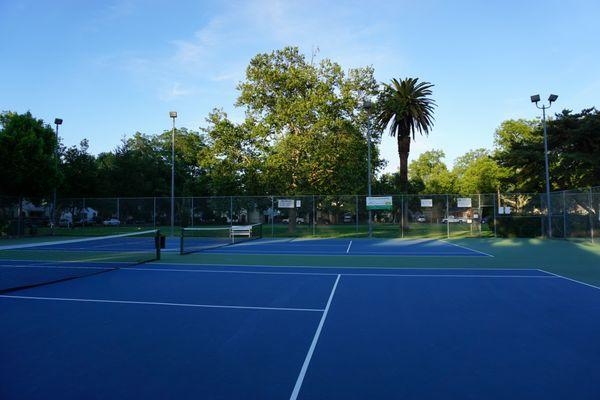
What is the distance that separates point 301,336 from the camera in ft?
18.8

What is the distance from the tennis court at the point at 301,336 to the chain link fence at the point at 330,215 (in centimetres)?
1758

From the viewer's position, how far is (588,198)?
21438mm

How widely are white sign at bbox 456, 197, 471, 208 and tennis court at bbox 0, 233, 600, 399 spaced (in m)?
17.5

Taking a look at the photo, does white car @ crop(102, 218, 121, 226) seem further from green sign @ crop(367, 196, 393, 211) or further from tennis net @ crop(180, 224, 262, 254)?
green sign @ crop(367, 196, 393, 211)

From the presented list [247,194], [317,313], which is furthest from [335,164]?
[317,313]

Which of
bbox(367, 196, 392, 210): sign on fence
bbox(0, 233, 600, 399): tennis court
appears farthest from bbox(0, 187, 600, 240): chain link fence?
bbox(0, 233, 600, 399): tennis court

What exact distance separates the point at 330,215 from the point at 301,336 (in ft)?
78.7

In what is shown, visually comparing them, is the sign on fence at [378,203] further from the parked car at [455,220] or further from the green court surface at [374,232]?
the parked car at [455,220]

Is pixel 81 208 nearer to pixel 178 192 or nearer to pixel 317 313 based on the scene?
pixel 178 192

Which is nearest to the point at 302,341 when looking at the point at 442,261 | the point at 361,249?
the point at 442,261

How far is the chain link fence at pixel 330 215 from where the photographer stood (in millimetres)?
27406

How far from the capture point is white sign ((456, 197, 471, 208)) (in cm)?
2819

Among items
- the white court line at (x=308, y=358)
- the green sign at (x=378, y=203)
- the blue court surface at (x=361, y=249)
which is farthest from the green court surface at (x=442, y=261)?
the green sign at (x=378, y=203)

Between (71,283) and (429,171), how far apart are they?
8801cm
